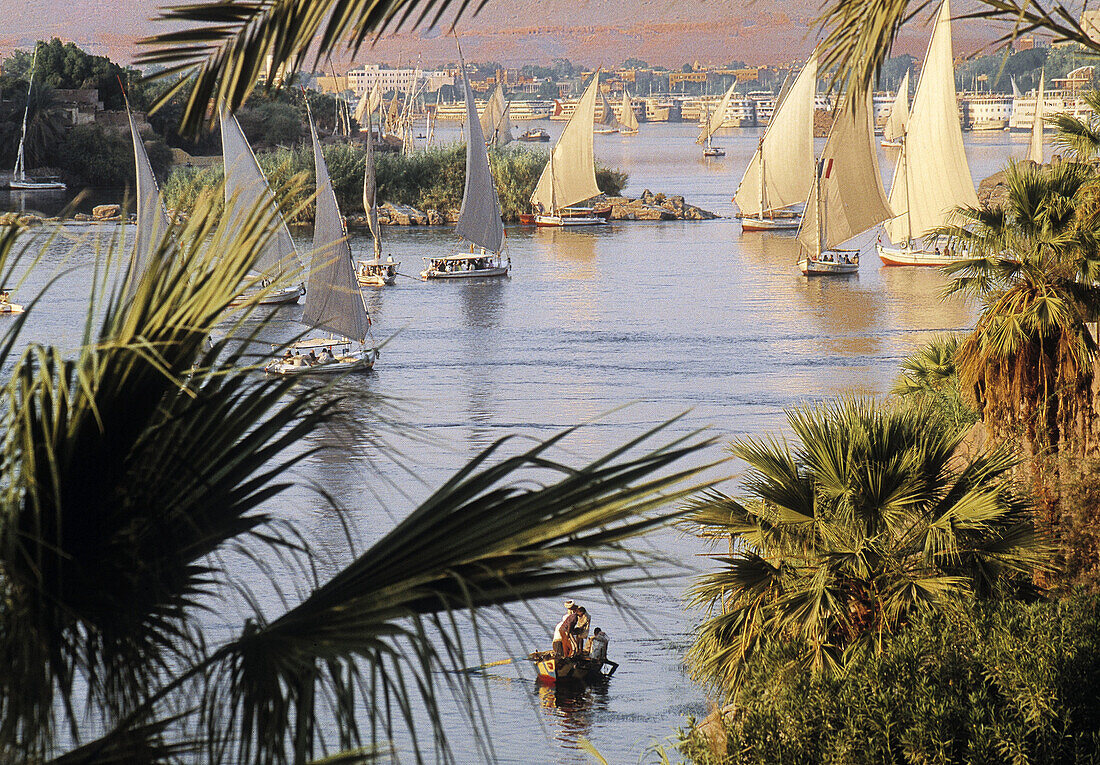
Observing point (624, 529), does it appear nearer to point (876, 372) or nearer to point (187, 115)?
point (187, 115)

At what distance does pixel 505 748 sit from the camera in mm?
14711

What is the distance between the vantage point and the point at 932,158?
47250 millimetres

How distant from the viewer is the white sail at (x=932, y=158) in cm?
4350

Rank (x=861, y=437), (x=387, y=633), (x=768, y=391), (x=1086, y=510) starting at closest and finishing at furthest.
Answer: (x=387, y=633) < (x=861, y=437) < (x=1086, y=510) < (x=768, y=391)

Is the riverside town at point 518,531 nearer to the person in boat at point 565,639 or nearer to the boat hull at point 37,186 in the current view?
the person in boat at point 565,639

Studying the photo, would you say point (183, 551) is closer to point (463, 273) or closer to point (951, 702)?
point (951, 702)

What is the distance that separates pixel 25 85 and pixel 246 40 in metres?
81.4

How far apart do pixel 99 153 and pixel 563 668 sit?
68083 millimetres

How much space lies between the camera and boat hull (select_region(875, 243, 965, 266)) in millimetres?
53478

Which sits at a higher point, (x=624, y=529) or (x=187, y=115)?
(x=187, y=115)

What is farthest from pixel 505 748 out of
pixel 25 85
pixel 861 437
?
pixel 25 85

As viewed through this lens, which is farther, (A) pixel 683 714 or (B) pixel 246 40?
(A) pixel 683 714

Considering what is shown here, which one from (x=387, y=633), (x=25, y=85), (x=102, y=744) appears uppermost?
(x=25, y=85)

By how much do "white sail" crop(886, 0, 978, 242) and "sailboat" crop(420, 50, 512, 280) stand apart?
15393 millimetres
